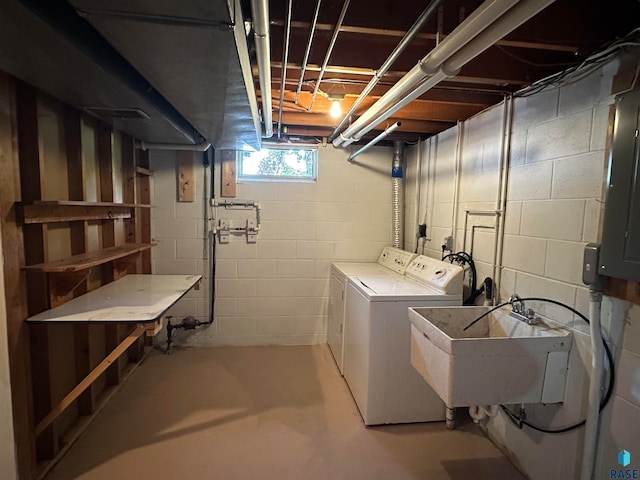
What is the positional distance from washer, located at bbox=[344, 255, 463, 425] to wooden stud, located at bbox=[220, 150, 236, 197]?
1.72m

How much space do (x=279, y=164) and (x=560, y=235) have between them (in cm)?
251

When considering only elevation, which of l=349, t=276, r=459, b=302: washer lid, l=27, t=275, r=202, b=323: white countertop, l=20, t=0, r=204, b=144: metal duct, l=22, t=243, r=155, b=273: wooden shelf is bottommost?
l=27, t=275, r=202, b=323: white countertop

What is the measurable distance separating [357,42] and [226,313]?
273cm

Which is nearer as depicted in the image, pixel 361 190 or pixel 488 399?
pixel 488 399

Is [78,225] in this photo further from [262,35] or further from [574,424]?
[574,424]

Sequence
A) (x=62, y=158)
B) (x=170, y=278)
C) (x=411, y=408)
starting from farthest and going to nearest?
(x=170, y=278), (x=411, y=408), (x=62, y=158)

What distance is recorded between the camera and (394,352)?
2297mm

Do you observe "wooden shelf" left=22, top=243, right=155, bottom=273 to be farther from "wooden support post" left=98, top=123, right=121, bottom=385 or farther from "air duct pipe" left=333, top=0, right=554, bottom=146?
"air duct pipe" left=333, top=0, right=554, bottom=146

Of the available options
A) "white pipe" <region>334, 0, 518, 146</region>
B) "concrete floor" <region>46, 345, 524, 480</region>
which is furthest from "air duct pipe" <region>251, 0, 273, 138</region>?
"concrete floor" <region>46, 345, 524, 480</region>

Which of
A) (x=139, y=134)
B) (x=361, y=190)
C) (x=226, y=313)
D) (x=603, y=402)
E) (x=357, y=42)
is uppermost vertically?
(x=357, y=42)

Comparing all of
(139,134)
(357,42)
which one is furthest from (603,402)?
(139,134)

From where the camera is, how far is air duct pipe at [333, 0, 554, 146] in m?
1.01

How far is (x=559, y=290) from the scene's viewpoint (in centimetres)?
172

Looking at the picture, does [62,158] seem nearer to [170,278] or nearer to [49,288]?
[49,288]
